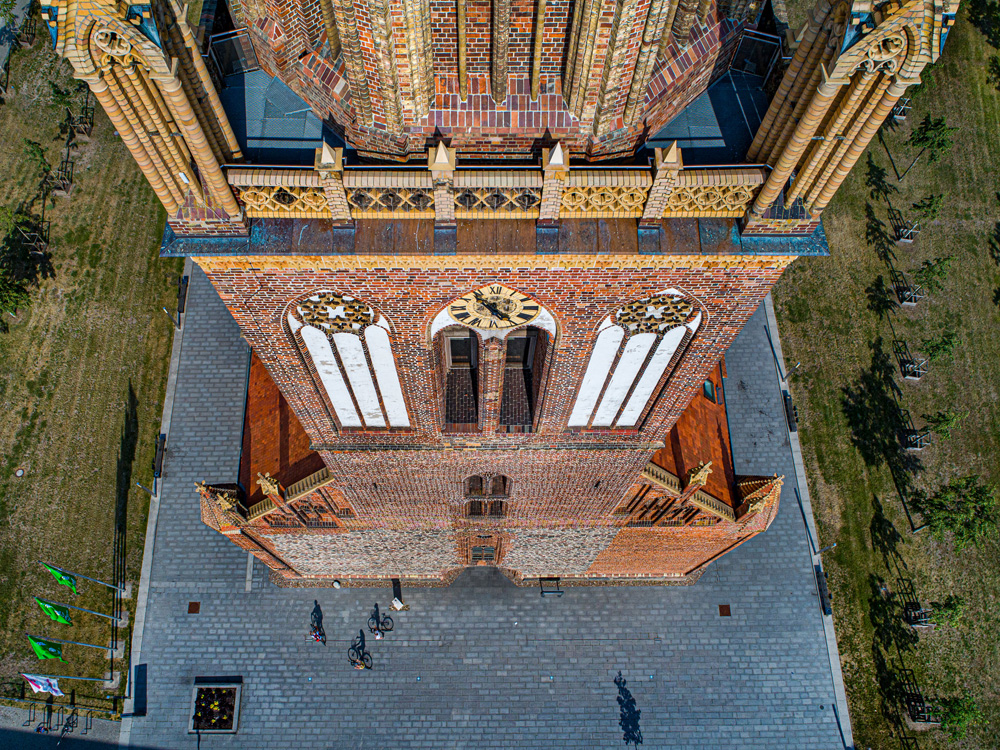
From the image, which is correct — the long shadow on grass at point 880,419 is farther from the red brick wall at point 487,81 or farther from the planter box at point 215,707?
the planter box at point 215,707

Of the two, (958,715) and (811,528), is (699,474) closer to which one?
(811,528)

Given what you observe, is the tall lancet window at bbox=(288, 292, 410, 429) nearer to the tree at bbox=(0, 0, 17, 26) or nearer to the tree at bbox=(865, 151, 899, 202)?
the tree at bbox=(865, 151, 899, 202)

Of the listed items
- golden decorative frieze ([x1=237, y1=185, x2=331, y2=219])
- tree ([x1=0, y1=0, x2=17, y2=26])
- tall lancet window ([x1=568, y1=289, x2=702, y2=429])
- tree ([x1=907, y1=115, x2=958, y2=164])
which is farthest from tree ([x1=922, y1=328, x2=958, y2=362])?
tree ([x1=0, y1=0, x2=17, y2=26])

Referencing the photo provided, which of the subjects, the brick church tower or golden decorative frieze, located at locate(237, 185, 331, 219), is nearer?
the brick church tower

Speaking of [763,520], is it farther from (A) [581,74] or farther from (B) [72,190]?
(B) [72,190]

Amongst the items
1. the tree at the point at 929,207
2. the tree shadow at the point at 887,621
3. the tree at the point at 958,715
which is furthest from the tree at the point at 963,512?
the tree at the point at 929,207

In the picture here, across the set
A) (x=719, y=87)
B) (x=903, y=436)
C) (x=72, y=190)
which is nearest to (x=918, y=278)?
(x=903, y=436)

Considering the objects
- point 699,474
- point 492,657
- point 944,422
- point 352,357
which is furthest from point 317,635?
point 944,422
